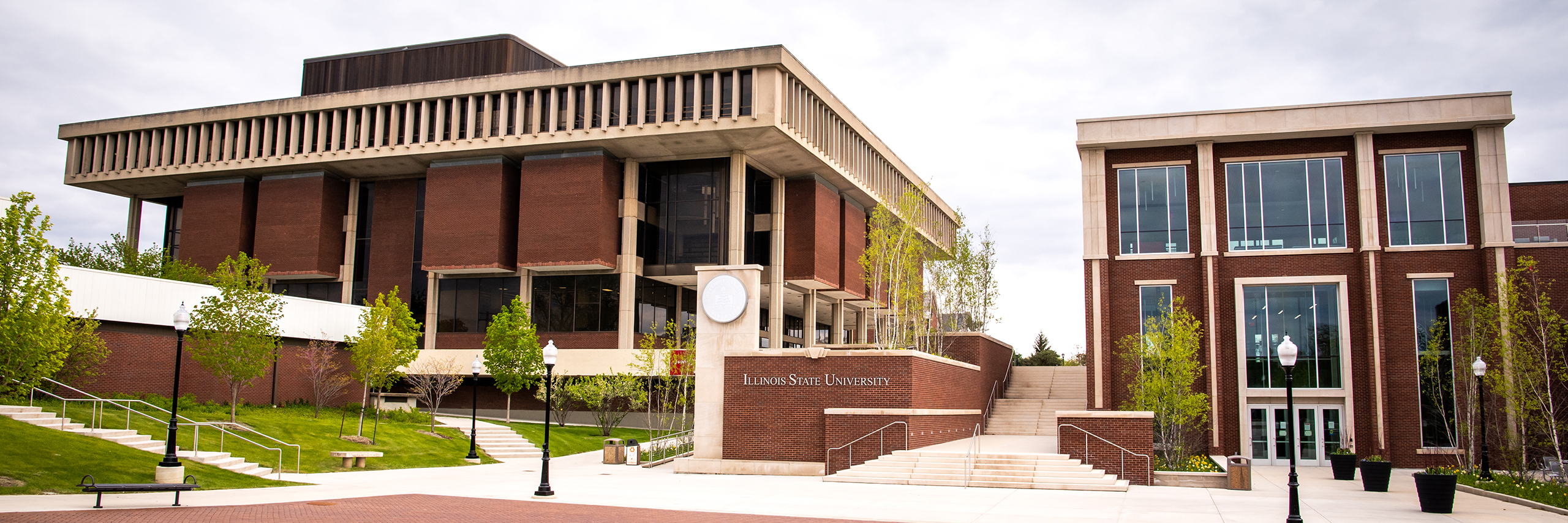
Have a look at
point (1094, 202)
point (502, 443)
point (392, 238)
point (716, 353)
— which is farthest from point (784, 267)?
point (716, 353)

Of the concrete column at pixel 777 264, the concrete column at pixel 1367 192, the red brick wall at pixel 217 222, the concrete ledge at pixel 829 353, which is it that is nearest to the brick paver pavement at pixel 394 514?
the concrete ledge at pixel 829 353

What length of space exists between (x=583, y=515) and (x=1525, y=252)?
31.1 m

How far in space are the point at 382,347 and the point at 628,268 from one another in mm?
19368

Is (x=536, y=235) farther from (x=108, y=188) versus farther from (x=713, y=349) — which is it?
(x=108, y=188)

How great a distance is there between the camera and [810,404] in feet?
90.1

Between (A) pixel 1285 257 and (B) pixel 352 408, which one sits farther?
(B) pixel 352 408

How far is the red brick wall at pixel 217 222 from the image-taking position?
59281 mm

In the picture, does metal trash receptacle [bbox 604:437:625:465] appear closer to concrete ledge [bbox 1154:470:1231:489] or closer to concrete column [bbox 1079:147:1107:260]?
concrete ledge [bbox 1154:470:1231:489]

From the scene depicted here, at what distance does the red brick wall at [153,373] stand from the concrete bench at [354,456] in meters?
6.98

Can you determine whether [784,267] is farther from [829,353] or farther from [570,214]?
[829,353]

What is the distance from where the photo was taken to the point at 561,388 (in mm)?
49500

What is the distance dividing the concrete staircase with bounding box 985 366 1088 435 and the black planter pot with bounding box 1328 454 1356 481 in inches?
388

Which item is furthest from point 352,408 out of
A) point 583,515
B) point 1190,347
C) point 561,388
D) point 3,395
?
point 1190,347

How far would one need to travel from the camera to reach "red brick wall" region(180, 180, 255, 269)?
5928 centimetres
